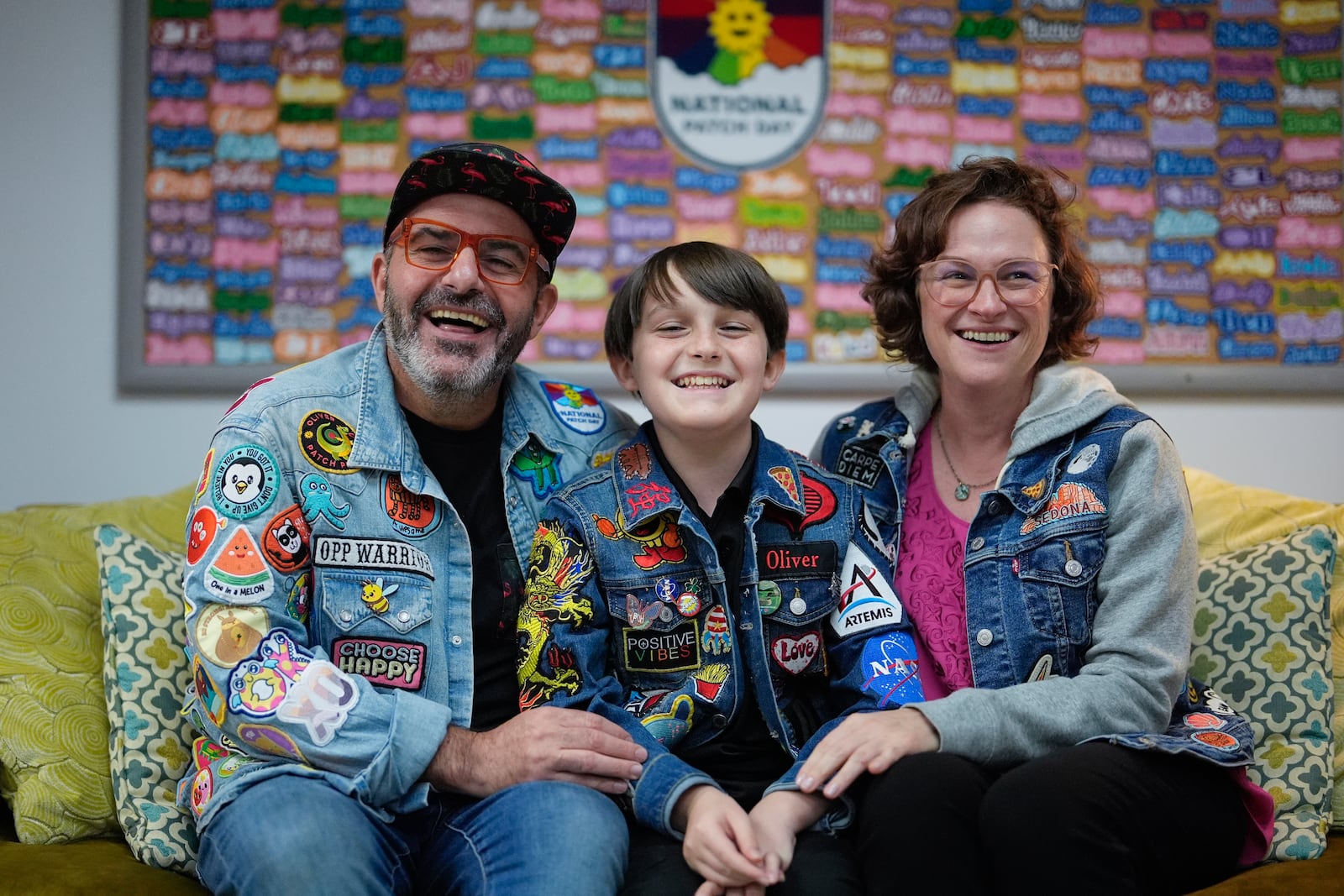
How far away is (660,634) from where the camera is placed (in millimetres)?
1779

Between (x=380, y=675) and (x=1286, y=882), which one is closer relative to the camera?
(x=1286, y=882)

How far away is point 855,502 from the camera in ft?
6.37

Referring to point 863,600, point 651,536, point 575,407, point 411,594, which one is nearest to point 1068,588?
point 863,600

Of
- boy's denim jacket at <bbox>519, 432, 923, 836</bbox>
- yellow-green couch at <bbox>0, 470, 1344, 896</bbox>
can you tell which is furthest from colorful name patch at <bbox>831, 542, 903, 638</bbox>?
yellow-green couch at <bbox>0, 470, 1344, 896</bbox>

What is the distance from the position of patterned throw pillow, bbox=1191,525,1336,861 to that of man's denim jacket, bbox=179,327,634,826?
119 cm

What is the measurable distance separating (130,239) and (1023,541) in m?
2.25

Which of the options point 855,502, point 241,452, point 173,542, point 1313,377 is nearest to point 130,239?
point 173,542

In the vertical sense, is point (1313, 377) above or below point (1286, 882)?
above

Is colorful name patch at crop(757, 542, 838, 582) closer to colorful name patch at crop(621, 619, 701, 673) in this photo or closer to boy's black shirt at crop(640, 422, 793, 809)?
boy's black shirt at crop(640, 422, 793, 809)

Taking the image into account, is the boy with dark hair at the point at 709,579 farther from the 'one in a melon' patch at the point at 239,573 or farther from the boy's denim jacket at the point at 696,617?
the 'one in a melon' patch at the point at 239,573

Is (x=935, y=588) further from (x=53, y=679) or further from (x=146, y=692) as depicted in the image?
(x=53, y=679)

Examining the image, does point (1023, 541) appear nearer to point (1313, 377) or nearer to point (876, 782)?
point (876, 782)

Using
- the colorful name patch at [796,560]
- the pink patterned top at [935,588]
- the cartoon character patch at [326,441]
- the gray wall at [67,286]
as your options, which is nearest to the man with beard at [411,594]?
the cartoon character patch at [326,441]

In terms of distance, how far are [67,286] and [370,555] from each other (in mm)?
1527
